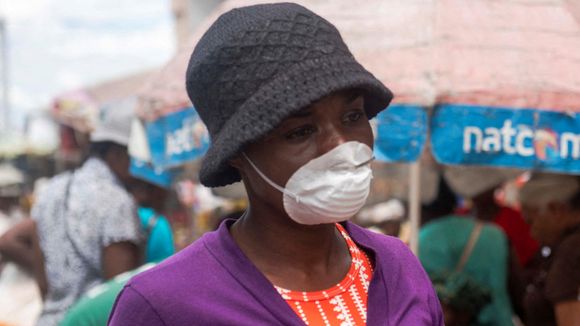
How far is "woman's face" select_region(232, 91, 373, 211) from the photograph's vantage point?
152 centimetres

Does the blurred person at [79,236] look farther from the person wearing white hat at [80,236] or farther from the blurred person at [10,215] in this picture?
the blurred person at [10,215]

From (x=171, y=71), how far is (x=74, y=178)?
0.66 m

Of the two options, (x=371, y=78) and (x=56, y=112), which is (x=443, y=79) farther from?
(x=56, y=112)

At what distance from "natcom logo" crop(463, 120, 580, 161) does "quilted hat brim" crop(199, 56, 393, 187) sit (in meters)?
1.80

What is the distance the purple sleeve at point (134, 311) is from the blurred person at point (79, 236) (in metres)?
2.14

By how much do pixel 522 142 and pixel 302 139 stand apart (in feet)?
6.31

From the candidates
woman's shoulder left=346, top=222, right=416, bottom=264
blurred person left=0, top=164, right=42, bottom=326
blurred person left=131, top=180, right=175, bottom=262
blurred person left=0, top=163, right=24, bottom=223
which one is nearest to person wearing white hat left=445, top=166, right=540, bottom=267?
blurred person left=131, top=180, right=175, bottom=262

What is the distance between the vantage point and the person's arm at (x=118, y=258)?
3600mm

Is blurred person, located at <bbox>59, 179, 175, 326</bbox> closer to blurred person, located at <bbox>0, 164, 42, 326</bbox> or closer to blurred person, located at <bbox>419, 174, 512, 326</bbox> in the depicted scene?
blurred person, located at <bbox>0, 164, 42, 326</bbox>

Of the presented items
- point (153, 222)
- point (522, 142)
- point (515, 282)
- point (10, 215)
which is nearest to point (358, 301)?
point (522, 142)

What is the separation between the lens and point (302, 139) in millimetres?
1529

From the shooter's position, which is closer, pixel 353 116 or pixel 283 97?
pixel 283 97

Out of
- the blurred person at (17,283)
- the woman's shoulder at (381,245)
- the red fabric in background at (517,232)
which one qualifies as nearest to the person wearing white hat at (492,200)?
the red fabric in background at (517,232)

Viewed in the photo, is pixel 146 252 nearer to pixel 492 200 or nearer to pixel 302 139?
pixel 302 139
